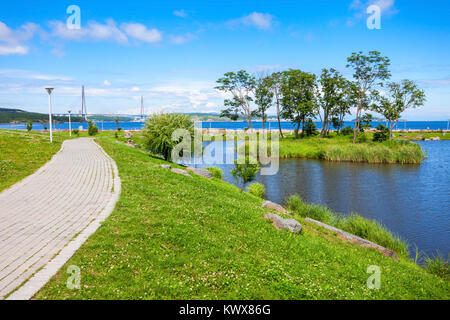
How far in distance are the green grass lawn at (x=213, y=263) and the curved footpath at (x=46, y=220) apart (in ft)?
Result: 1.26

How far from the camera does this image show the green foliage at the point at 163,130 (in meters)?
23.7

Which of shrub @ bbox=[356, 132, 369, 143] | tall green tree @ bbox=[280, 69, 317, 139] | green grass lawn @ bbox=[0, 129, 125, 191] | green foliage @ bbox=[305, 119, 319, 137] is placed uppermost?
tall green tree @ bbox=[280, 69, 317, 139]

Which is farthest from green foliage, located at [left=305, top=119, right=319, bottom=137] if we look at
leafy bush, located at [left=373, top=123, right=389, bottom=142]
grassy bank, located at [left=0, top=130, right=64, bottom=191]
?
grassy bank, located at [left=0, top=130, right=64, bottom=191]

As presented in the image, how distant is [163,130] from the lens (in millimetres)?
23797

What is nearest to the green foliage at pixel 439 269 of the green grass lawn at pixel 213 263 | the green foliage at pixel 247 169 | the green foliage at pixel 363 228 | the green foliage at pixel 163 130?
the green foliage at pixel 363 228

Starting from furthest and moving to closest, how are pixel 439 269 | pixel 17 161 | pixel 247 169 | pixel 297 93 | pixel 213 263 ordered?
pixel 297 93 < pixel 247 169 < pixel 17 161 < pixel 439 269 < pixel 213 263

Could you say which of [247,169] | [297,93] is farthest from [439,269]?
[297,93]

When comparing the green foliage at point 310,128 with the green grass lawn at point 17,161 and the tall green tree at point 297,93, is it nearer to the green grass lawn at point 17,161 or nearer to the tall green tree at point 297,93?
the tall green tree at point 297,93

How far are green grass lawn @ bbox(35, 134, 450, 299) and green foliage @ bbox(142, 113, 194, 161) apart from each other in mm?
13534

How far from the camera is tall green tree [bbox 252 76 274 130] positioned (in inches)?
2296

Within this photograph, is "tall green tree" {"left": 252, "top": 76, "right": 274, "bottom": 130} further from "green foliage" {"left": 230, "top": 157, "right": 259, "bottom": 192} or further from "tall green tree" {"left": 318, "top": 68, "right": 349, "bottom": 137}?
"green foliage" {"left": 230, "top": 157, "right": 259, "bottom": 192}

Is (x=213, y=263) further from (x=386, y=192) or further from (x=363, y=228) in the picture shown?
(x=386, y=192)

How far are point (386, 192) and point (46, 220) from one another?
2418cm
